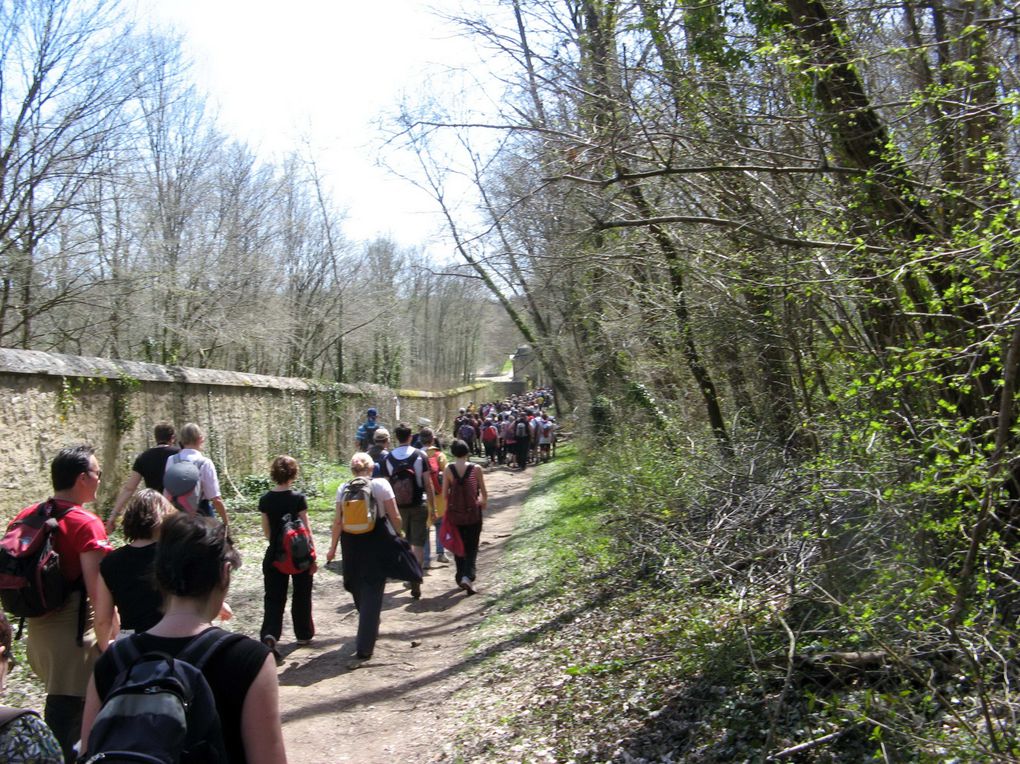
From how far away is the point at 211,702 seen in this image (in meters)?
2.33

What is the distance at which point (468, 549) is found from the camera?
9875 mm

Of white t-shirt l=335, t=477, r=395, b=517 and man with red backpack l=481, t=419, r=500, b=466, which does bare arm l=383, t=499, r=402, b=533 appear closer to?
white t-shirt l=335, t=477, r=395, b=517

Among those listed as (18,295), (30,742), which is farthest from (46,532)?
(18,295)

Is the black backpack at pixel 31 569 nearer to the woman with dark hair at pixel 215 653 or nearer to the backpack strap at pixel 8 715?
the woman with dark hair at pixel 215 653

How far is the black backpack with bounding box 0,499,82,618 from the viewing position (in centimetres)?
393

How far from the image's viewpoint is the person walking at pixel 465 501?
9773mm

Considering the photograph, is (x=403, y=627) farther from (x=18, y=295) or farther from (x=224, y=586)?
(x=18, y=295)

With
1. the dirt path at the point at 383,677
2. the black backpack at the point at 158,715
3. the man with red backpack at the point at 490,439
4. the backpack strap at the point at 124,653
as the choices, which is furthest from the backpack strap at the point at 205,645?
the man with red backpack at the point at 490,439

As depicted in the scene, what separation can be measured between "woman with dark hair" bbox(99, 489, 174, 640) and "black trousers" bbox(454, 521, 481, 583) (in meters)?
5.68

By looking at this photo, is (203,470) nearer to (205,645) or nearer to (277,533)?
(277,533)

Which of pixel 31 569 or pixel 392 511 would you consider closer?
pixel 31 569

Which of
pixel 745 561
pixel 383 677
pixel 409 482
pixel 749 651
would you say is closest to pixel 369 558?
pixel 383 677

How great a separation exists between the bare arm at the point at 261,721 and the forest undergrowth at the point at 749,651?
247 cm

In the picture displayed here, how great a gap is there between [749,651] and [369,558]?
3.63 meters
